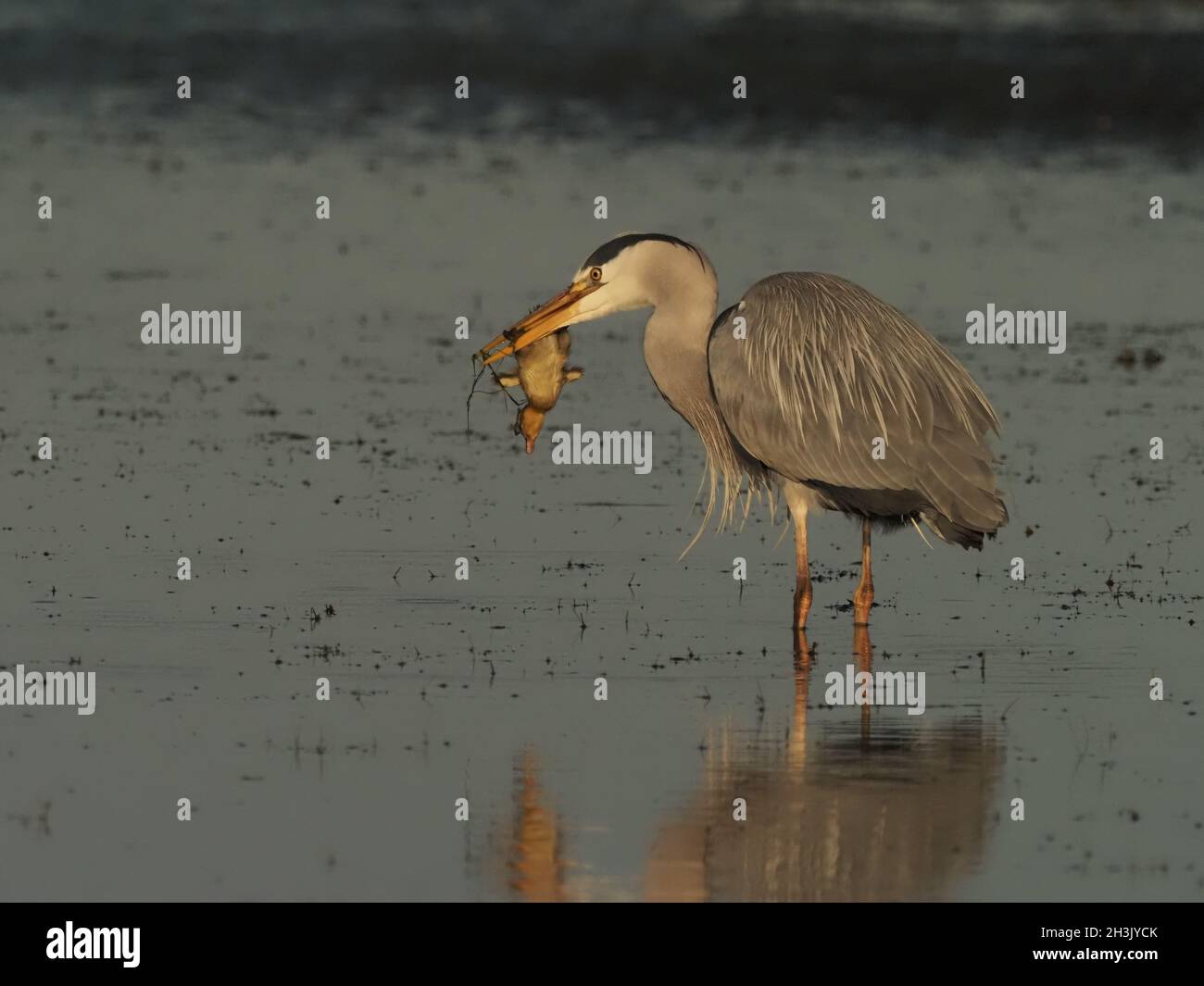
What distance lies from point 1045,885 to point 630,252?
5.57 m

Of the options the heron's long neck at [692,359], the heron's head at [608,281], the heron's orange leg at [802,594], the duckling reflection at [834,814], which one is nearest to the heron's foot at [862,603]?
the heron's orange leg at [802,594]

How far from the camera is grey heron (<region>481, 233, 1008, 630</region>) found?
43.2ft

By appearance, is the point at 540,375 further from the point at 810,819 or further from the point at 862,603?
the point at 810,819

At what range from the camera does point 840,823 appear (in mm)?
9922

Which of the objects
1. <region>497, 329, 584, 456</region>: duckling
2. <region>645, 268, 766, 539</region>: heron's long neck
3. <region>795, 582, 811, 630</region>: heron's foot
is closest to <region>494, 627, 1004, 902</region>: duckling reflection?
<region>795, 582, 811, 630</region>: heron's foot

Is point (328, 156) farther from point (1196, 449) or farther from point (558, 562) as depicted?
point (558, 562)

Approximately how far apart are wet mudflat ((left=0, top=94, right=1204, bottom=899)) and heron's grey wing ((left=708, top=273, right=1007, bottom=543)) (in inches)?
27.9

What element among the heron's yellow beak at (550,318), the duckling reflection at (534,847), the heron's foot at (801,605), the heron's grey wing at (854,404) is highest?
the heron's yellow beak at (550,318)

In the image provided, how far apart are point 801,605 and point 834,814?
3.15 meters

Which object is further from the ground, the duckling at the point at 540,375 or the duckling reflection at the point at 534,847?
the duckling at the point at 540,375

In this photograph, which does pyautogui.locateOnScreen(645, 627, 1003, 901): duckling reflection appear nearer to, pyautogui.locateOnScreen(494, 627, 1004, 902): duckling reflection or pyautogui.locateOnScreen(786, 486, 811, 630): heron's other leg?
pyautogui.locateOnScreen(494, 627, 1004, 902): duckling reflection

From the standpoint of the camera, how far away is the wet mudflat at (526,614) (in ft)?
31.6

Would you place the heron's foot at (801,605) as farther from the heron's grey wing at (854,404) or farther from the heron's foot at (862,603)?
the heron's grey wing at (854,404)

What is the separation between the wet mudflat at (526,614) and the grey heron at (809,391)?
613mm
